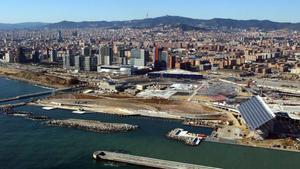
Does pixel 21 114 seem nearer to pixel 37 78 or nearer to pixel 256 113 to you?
pixel 256 113

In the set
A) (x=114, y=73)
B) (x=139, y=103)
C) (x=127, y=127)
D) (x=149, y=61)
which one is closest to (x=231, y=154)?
(x=127, y=127)

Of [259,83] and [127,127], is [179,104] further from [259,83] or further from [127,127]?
[259,83]

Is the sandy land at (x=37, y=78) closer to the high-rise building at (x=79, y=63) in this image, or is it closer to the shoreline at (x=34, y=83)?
the shoreline at (x=34, y=83)

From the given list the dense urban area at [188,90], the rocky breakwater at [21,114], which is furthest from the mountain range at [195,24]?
the rocky breakwater at [21,114]

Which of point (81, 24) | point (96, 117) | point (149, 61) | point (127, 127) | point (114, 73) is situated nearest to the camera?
point (127, 127)

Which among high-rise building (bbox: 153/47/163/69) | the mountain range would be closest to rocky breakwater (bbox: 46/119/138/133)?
high-rise building (bbox: 153/47/163/69)
